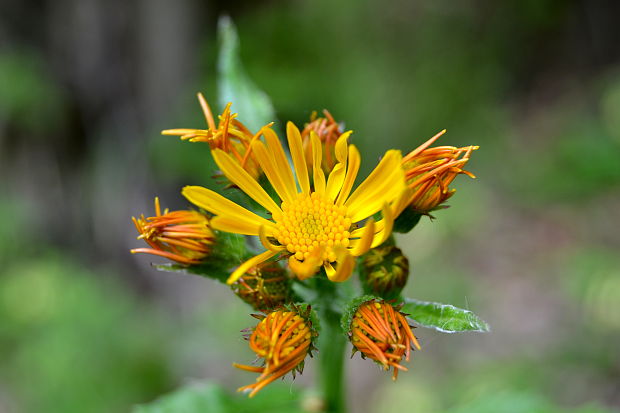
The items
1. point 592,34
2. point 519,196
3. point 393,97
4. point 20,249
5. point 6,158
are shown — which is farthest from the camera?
point 592,34

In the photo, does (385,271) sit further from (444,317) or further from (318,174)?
(318,174)

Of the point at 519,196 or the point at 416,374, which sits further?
the point at 519,196

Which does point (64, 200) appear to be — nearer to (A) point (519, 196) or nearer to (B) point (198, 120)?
(B) point (198, 120)

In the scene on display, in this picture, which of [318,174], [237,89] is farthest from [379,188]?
[237,89]

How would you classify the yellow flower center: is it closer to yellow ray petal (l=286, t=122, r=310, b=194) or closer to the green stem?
yellow ray petal (l=286, t=122, r=310, b=194)

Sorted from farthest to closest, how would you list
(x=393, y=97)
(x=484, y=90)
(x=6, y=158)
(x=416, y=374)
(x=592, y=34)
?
(x=592, y=34), (x=484, y=90), (x=393, y=97), (x=6, y=158), (x=416, y=374)

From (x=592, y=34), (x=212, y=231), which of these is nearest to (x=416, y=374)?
(x=212, y=231)
